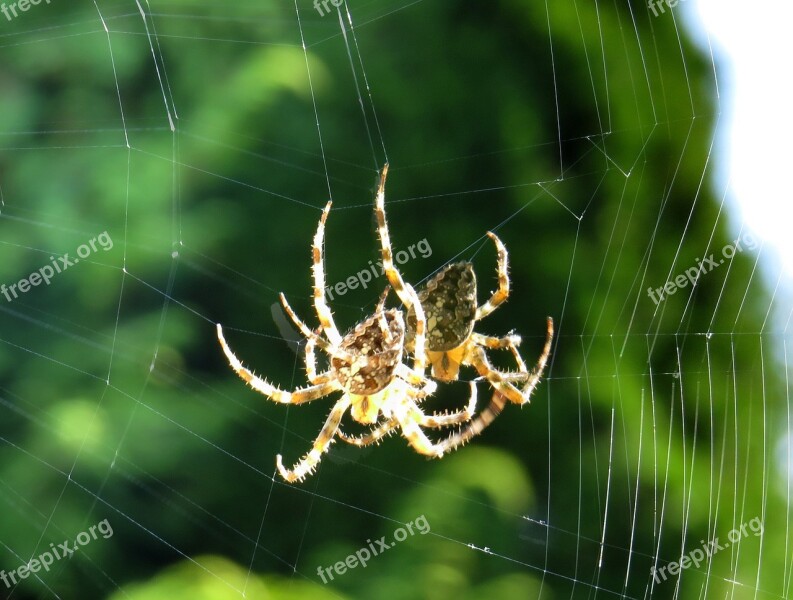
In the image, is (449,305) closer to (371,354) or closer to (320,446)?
(371,354)

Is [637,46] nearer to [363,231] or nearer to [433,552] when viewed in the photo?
[363,231]

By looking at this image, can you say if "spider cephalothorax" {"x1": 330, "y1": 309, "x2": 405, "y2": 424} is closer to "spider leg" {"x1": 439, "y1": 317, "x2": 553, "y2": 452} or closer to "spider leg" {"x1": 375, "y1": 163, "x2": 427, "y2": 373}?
"spider leg" {"x1": 375, "y1": 163, "x2": 427, "y2": 373}

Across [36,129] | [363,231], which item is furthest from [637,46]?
[36,129]

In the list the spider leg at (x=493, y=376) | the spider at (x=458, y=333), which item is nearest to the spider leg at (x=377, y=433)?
the spider at (x=458, y=333)

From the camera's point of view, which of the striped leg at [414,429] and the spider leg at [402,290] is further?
the striped leg at [414,429]

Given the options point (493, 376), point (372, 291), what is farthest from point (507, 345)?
point (372, 291)

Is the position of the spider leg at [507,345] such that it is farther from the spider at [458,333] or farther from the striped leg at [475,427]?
the striped leg at [475,427]

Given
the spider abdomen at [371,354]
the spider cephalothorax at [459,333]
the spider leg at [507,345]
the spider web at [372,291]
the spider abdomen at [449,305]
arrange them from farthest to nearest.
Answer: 1. the spider web at [372,291]
2. the spider leg at [507,345]
3. the spider abdomen at [449,305]
4. the spider cephalothorax at [459,333]
5. the spider abdomen at [371,354]

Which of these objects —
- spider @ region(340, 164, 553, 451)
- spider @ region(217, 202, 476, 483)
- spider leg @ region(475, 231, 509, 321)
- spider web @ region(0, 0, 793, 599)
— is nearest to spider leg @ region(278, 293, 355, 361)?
spider @ region(217, 202, 476, 483)
